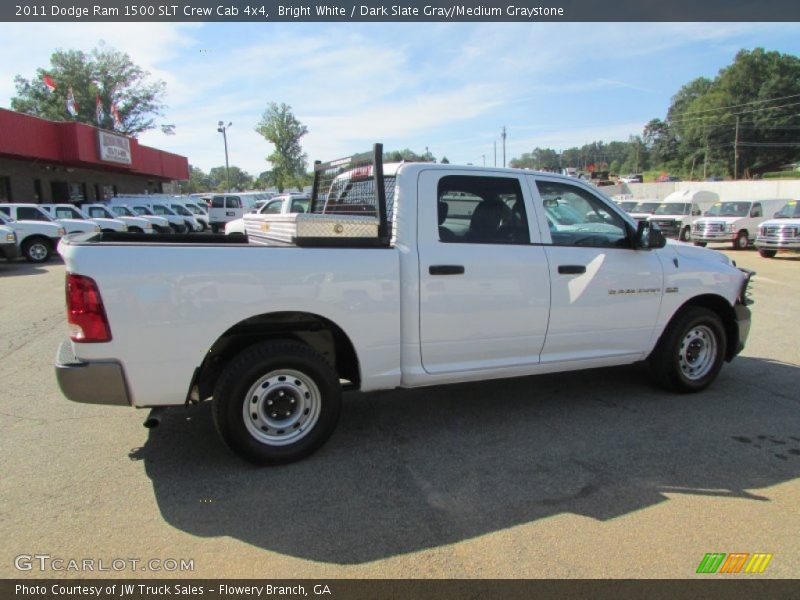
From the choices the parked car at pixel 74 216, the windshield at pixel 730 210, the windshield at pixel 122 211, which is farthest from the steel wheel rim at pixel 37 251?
the windshield at pixel 730 210

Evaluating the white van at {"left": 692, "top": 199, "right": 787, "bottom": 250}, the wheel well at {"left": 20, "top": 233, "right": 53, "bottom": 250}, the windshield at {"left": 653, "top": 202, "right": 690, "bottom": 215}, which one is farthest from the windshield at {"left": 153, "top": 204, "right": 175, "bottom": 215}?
the white van at {"left": 692, "top": 199, "right": 787, "bottom": 250}

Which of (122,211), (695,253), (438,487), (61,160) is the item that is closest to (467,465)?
(438,487)

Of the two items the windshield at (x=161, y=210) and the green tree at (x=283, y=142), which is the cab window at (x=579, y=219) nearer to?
the windshield at (x=161, y=210)

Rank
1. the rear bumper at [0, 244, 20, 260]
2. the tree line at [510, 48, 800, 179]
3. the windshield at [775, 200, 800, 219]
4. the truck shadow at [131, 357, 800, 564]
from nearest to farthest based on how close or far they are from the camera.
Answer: the truck shadow at [131, 357, 800, 564] < the rear bumper at [0, 244, 20, 260] < the windshield at [775, 200, 800, 219] < the tree line at [510, 48, 800, 179]

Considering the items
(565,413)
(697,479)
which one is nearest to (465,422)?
(565,413)

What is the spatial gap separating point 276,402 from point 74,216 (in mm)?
20214

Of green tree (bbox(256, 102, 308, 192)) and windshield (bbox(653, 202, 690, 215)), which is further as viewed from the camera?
green tree (bbox(256, 102, 308, 192))

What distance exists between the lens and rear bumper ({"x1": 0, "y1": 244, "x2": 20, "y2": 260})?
50.0 feet

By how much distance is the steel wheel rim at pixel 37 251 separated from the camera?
17094 mm

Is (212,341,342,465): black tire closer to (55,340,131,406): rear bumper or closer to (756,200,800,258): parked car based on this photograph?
(55,340,131,406): rear bumper

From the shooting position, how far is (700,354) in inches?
207

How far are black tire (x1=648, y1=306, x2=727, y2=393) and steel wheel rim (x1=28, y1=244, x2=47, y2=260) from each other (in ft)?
59.2

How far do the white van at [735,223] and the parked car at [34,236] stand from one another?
878 inches
